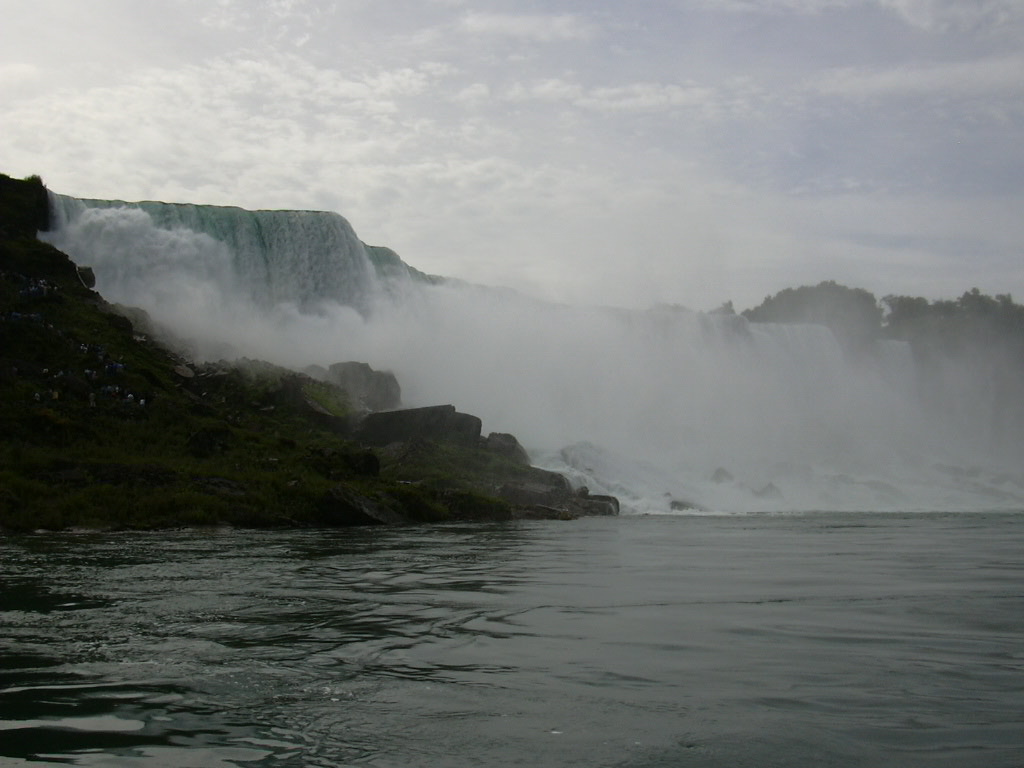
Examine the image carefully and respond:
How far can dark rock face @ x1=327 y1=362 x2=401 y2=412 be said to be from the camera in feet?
183

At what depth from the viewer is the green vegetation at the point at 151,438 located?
2808 centimetres

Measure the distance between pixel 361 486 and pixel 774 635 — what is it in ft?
86.8

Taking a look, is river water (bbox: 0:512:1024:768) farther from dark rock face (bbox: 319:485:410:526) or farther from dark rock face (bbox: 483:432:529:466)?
dark rock face (bbox: 483:432:529:466)

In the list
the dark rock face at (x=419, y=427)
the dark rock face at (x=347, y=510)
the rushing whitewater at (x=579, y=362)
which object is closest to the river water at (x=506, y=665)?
the dark rock face at (x=347, y=510)

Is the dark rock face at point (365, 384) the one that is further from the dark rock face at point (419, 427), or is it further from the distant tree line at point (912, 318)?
the distant tree line at point (912, 318)

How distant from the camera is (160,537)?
23656 mm

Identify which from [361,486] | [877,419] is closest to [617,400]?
[877,419]

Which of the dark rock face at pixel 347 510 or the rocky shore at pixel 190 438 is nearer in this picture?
the rocky shore at pixel 190 438

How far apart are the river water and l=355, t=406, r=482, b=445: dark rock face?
32864 mm

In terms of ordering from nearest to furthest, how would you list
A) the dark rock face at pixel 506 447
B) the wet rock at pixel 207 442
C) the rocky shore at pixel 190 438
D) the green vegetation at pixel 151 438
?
the green vegetation at pixel 151 438 → the rocky shore at pixel 190 438 → the wet rock at pixel 207 442 → the dark rock face at pixel 506 447

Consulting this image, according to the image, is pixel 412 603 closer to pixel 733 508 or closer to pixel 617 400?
pixel 733 508

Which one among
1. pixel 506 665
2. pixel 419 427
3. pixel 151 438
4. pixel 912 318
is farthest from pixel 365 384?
pixel 912 318

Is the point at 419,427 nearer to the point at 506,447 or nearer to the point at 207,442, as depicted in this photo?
the point at 506,447

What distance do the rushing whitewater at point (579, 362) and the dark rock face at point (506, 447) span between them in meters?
3.04
